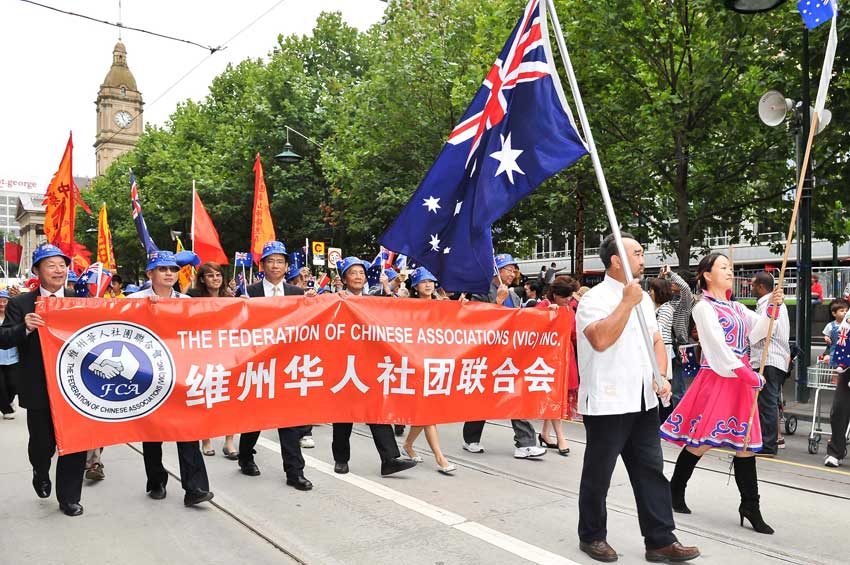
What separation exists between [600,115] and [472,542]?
1394 cm

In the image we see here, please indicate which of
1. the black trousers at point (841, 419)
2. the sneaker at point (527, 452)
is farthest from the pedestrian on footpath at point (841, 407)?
the sneaker at point (527, 452)

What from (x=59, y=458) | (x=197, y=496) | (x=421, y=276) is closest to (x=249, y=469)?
(x=197, y=496)

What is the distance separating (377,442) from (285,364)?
125 centimetres

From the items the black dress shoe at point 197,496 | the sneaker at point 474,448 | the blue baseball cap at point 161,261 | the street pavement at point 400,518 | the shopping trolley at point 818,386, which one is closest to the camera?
the street pavement at point 400,518

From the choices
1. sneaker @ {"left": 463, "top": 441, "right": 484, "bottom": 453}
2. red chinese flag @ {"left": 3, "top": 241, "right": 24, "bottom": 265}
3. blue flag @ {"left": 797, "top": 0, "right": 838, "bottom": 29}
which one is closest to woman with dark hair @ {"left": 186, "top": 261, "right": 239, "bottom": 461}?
sneaker @ {"left": 463, "top": 441, "right": 484, "bottom": 453}

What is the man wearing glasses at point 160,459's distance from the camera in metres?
5.46

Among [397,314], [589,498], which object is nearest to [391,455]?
[397,314]

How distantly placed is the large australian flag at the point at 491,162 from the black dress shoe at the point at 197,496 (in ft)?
7.40

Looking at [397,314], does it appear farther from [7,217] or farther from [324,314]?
[7,217]

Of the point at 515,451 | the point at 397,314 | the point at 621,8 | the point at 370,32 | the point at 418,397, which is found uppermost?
the point at 370,32

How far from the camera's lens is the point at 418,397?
6000 millimetres

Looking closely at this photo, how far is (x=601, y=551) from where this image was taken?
4301mm

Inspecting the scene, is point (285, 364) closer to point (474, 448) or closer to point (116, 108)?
point (474, 448)

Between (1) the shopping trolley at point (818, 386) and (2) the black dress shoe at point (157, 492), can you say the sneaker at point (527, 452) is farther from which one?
(2) the black dress shoe at point (157, 492)
